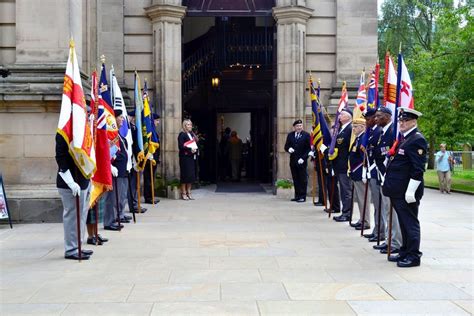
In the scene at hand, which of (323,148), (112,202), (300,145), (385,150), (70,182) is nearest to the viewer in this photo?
(70,182)

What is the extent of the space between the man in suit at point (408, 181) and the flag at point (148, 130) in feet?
23.7

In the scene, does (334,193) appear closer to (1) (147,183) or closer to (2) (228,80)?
(1) (147,183)

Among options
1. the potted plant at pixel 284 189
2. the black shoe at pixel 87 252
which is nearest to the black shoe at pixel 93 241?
the black shoe at pixel 87 252

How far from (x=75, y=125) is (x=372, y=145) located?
4.34 meters

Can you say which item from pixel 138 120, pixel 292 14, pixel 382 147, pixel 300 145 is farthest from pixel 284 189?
pixel 382 147

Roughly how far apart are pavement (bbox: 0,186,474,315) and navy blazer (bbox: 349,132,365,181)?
1.03m

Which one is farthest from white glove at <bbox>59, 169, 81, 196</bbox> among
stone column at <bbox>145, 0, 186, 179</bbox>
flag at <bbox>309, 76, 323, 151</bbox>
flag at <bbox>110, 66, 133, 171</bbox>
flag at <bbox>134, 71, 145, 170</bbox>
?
stone column at <bbox>145, 0, 186, 179</bbox>

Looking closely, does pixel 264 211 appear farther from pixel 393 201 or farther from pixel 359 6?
pixel 359 6

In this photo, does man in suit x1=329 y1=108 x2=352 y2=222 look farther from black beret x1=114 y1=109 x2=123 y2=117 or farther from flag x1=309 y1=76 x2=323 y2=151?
black beret x1=114 y1=109 x2=123 y2=117

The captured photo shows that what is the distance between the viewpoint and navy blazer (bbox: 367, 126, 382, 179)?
8695 millimetres

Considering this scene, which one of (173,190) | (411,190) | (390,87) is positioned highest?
(390,87)

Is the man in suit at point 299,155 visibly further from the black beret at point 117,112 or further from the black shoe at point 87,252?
the black shoe at point 87,252

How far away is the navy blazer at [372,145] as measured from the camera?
8695 mm

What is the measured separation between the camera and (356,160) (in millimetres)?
9828
